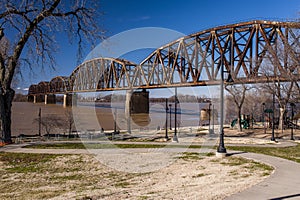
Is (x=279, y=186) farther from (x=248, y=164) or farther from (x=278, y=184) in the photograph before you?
(x=248, y=164)

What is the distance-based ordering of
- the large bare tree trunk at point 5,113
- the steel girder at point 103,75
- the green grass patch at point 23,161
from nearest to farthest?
the green grass patch at point 23,161
the large bare tree trunk at point 5,113
the steel girder at point 103,75

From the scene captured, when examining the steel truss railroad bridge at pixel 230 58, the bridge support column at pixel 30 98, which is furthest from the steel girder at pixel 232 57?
the bridge support column at pixel 30 98

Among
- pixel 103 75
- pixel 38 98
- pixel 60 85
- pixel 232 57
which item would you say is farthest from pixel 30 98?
pixel 232 57

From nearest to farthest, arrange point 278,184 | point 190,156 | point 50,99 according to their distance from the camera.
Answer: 1. point 278,184
2. point 190,156
3. point 50,99

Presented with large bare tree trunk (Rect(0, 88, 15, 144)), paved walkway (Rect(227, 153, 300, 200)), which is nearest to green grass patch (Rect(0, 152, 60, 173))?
large bare tree trunk (Rect(0, 88, 15, 144))

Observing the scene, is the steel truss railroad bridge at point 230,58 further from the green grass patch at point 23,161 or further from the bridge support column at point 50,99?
the bridge support column at point 50,99

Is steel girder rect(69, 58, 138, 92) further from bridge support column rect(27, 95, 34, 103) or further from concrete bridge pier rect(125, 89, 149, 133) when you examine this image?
bridge support column rect(27, 95, 34, 103)

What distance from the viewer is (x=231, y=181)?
8625 mm

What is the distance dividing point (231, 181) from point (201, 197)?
7.10 feet

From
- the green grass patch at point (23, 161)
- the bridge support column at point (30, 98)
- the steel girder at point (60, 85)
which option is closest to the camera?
the green grass patch at point (23, 161)

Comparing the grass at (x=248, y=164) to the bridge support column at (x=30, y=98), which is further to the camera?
the bridge support column at (x=30, y=98)

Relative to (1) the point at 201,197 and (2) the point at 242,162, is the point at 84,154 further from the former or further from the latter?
(1) the point at 201,197

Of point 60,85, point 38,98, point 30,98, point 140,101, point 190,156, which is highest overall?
point 60,85

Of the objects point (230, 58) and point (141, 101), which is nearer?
point (230, 58)
